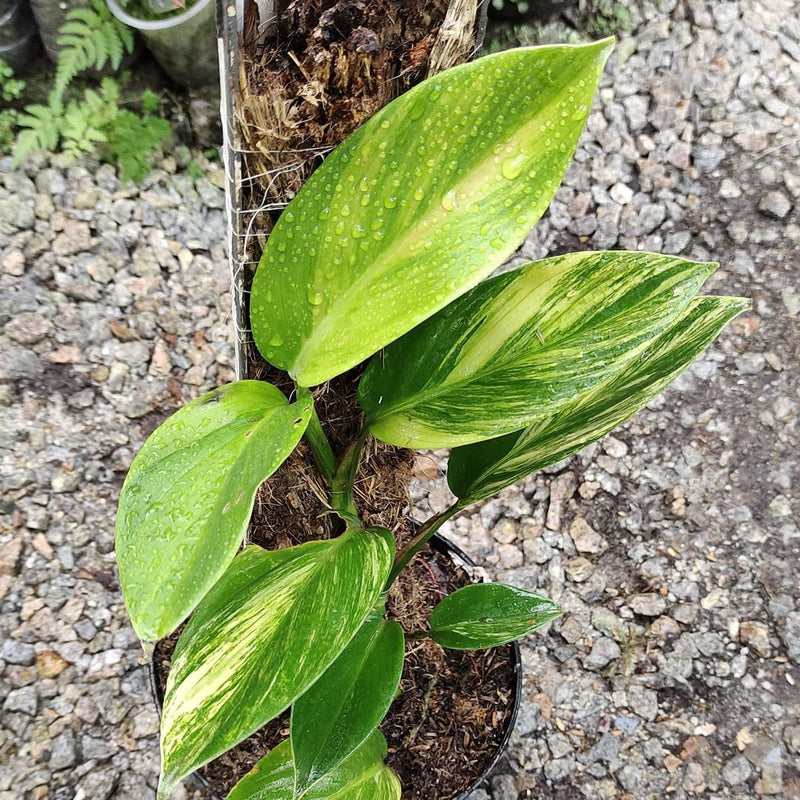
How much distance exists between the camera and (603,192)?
161 centimetres

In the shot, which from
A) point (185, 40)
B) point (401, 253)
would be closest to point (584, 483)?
point (401, 253)

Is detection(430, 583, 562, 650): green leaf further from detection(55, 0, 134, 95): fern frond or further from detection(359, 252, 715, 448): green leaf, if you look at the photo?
detection(55, 0, 134, 95): fern frond

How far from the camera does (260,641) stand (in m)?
0.56

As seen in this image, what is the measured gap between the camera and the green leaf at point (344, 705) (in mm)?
626

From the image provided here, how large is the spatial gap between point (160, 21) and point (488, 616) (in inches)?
56.2

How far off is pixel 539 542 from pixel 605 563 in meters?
0.13

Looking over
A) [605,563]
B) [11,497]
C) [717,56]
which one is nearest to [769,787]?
[605,563]

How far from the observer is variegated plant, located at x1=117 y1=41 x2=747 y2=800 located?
430 millimetres

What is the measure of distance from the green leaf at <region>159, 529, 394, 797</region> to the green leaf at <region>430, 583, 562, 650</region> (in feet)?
0.65

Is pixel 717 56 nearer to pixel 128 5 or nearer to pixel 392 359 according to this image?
pixel 128 5

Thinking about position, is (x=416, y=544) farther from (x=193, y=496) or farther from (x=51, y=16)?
(x=51, y=16)

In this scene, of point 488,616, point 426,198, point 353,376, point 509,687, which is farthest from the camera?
point 509,687

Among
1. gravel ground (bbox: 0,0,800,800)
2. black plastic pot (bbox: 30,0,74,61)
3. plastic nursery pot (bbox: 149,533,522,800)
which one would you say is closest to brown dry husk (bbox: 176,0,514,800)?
plastic nursery pot (bbox: 149,533,522,800)

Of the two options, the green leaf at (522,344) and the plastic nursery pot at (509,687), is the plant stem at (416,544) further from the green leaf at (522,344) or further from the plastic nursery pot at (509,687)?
the plastic nursery pot at (509,687)
